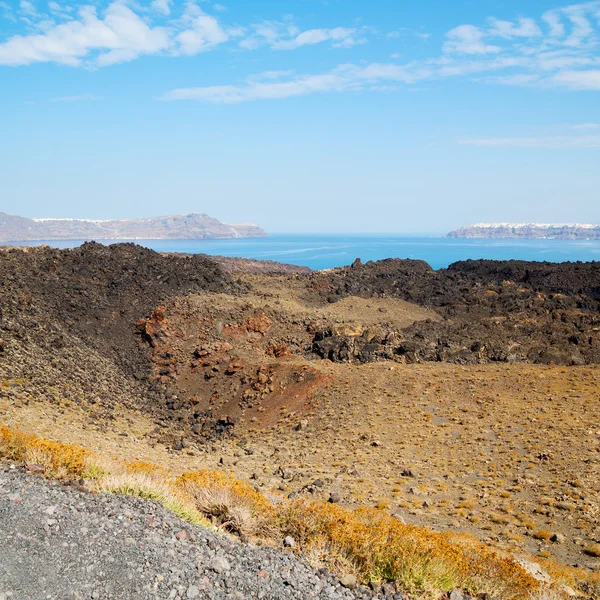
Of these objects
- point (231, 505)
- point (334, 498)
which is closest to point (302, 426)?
point (334, 498)

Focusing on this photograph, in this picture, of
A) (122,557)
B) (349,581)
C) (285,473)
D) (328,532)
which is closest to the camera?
(122,557)

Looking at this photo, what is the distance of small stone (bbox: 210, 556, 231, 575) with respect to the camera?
6.06 metres

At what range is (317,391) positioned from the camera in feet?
64.6

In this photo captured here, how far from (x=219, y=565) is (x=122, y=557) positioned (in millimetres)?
1041

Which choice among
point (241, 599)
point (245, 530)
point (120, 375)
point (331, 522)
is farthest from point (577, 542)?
point (120, 375)

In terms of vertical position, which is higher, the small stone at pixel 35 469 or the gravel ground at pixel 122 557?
the small stone at pixel 35 469

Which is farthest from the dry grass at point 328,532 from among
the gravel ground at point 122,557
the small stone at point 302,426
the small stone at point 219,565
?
the small stone at point 302,426

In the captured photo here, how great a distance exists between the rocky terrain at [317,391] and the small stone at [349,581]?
451 centimetres

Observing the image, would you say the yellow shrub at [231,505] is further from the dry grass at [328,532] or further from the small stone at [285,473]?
the small stone at [285,473]

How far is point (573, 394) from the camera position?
1839 cm

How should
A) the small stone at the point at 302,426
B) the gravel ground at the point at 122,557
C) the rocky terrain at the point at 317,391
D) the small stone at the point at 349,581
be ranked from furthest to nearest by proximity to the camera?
the small stone at the point at 302,426 → the rocky terrain at the point at 317,391 → the small stone at the point at 349,581 → the gravel ground at the point at 122,557

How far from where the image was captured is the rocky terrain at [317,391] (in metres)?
12.6

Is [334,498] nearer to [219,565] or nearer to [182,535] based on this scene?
[182,535]

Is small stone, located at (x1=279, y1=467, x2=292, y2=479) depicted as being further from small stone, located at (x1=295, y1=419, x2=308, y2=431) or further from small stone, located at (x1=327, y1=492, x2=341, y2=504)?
small stone, located at (x1=295, y1=419, x2=308, y2=431)
